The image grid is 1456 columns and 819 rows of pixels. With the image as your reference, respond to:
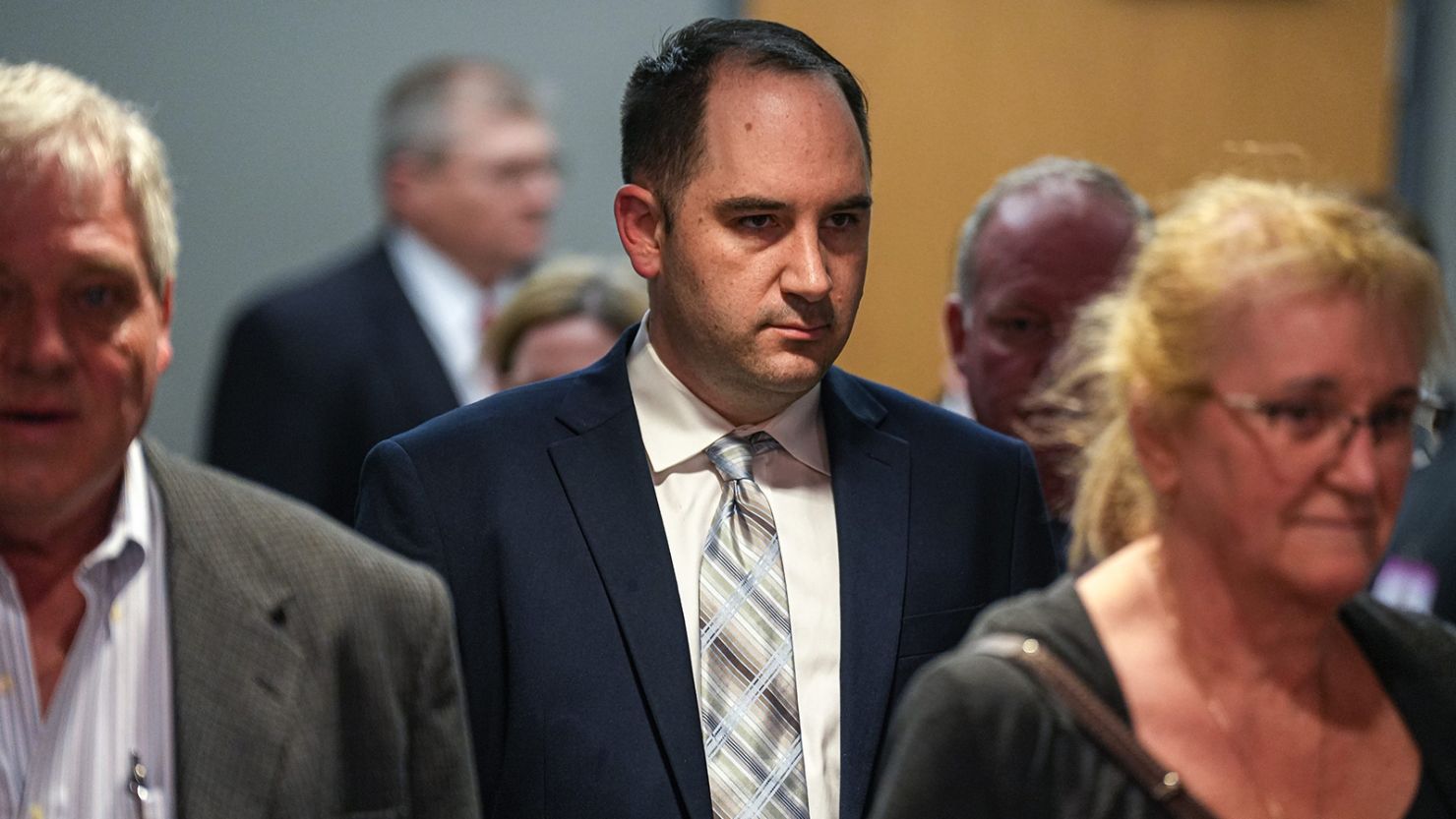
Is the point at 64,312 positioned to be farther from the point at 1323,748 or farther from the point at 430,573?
the point at 1323,748

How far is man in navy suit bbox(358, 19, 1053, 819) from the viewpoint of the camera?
200 cm

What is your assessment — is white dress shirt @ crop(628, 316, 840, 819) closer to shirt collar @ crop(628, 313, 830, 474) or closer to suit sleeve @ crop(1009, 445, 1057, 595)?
shirt collar @ crop(628, 313, 830, 474)

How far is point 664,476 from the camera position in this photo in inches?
84.0

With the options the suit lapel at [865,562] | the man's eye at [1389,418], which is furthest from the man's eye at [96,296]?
the man's eye at [1389,418]

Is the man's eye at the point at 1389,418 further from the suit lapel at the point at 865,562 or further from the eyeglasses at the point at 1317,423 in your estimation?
the suit lapel at the point at 865,562

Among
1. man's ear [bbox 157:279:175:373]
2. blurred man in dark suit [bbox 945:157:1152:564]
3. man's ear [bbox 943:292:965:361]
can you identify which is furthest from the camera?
man's ear [bbox 943:292:965:361]

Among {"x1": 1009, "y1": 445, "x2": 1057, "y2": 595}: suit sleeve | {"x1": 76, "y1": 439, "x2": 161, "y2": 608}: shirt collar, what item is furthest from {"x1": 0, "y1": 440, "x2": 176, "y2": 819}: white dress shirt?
{"x1": 1009, "y1": 445, "x2": 1057, "y2": 595}: suit sleeve

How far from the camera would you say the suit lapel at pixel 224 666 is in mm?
1586

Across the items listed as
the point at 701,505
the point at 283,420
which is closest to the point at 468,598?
the point at 701,505

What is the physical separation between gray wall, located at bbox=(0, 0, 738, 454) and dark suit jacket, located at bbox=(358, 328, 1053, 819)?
8.36ft

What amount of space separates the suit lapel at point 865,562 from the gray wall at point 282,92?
8.23 ft

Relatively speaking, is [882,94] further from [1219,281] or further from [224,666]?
[224,666]

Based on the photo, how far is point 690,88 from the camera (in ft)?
7.07

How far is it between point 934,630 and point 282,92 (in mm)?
2958
